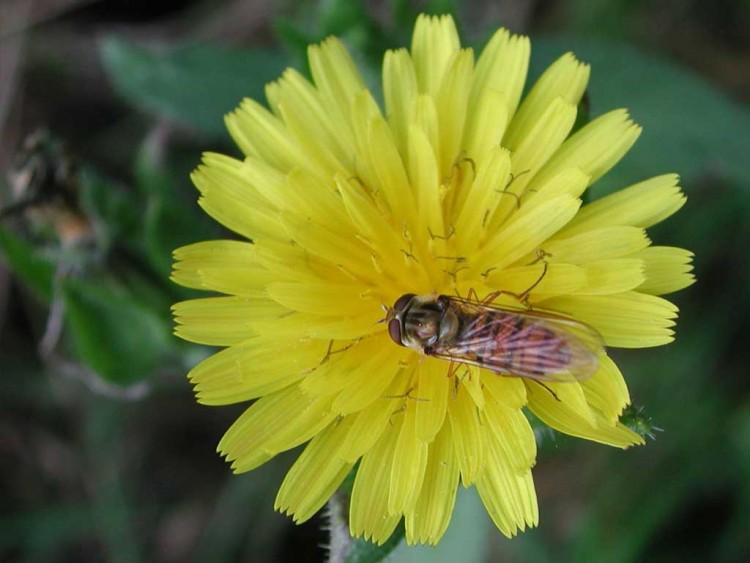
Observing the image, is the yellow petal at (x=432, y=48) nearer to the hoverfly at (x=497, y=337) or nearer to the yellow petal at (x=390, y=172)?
the yellow petal at (x=390, y=172)

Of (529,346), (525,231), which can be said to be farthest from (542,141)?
(529,346)

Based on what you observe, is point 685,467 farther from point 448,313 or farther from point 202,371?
point 202,371

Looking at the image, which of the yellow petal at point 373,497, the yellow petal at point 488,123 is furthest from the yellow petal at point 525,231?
the yellow petal at point 373,497

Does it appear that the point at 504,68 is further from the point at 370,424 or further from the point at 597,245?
the point at 370,424

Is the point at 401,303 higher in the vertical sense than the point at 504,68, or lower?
lower

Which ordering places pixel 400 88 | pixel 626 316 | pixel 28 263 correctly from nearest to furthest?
pixel 626 316
pixel 400 88
pixel 28 263

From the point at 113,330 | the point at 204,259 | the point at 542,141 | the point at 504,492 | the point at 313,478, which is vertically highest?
the point at 542,141

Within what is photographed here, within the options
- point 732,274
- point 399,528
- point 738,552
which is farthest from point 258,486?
point 732,274
